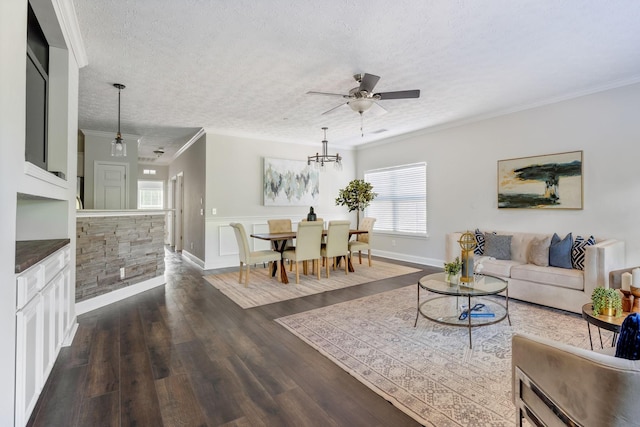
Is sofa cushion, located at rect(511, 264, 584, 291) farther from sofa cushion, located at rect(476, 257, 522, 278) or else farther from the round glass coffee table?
the round glass coffee table

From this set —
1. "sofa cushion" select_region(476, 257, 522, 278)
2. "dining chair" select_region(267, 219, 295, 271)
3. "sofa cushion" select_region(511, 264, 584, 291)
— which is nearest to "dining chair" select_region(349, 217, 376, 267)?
"dining chair" select_region(267, 219, 295, 271)

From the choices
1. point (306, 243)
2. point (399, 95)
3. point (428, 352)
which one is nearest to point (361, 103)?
point (399, 95)

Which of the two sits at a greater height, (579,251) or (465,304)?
(579,251)

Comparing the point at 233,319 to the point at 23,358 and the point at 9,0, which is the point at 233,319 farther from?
the point at 9,0

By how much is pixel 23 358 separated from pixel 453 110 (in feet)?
18.1

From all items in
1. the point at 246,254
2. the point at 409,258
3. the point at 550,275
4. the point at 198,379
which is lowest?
the point at 198,379

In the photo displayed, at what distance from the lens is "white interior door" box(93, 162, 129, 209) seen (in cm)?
606

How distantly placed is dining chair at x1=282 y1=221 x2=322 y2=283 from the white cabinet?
9.37ft

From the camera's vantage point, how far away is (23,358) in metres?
1.51

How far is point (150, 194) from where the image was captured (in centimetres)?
973

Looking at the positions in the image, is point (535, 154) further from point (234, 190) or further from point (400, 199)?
point (234, 190)

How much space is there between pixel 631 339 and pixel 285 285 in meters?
4.05

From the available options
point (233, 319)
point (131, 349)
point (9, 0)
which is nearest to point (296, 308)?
point (233, 319)

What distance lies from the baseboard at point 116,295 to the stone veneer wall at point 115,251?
54 millimetres
